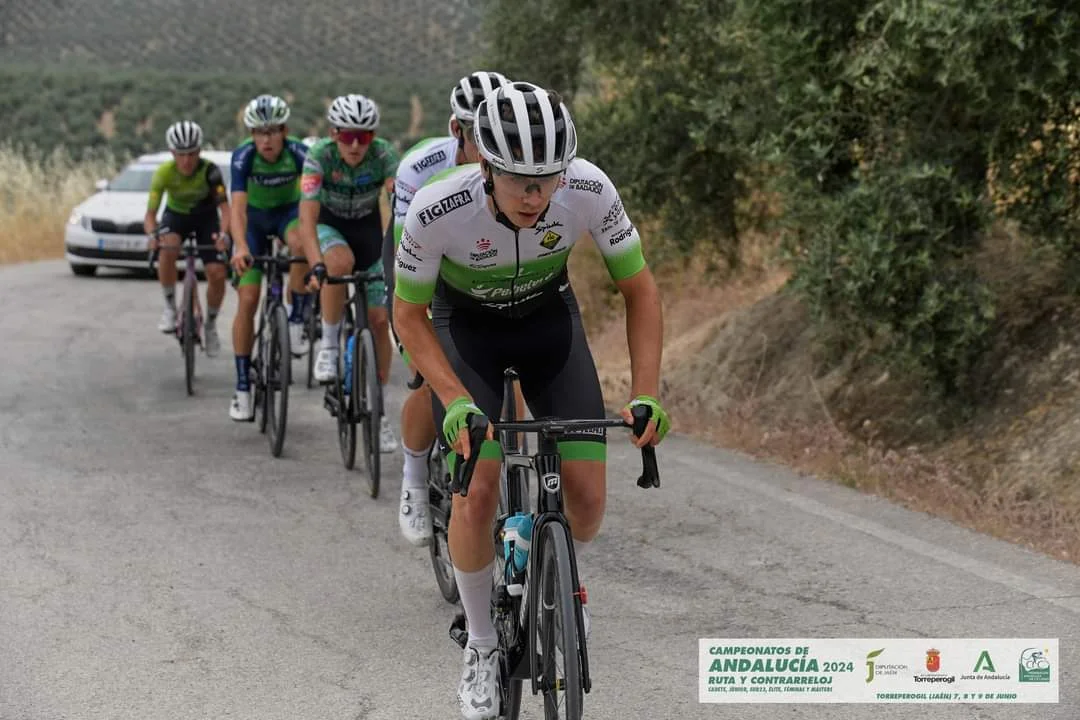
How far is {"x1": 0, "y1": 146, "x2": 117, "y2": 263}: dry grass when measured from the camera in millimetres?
25891

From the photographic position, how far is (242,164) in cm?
1010

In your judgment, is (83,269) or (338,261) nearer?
(338,261)

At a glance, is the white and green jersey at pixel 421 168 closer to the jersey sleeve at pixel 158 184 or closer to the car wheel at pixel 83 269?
the jersey sleeve at pixel 158 184

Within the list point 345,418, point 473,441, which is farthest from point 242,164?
point 473,441

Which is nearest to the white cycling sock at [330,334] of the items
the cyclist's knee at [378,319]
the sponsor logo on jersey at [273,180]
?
the cyclist's knee at [378,319]

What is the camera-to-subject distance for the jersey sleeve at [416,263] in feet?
15.2

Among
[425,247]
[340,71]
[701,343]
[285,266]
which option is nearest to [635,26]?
[701,343]

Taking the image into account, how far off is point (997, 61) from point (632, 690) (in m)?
4.31

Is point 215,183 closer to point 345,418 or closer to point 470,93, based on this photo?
point 345,418

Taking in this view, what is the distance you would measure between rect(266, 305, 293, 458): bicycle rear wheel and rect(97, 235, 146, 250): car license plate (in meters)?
11.9

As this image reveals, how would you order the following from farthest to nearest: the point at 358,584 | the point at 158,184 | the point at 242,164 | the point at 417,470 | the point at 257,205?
the point at 158,184, the point at 257,205, the point at 242,164, the point at 358,584, the point at 417,470

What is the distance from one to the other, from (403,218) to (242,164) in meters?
4.09

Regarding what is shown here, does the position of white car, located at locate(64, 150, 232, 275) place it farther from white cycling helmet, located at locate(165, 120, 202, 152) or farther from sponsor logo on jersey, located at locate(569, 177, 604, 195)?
sponsor logo on jersey, located at locate(569, 177, 604, 195)

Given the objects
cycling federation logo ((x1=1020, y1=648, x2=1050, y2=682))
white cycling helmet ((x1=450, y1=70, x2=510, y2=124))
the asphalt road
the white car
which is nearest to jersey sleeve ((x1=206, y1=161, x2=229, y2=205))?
the asphalt road
